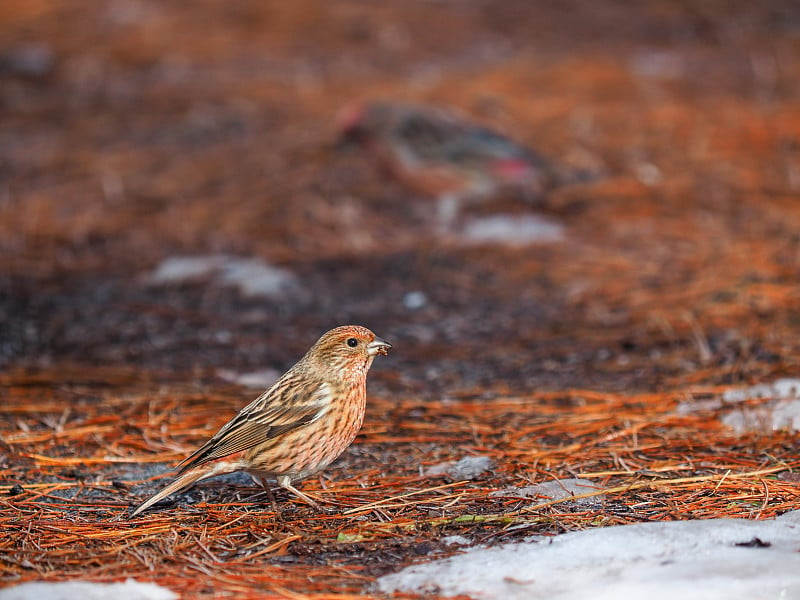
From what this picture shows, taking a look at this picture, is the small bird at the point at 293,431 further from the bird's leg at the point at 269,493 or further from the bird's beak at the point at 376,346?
the bird's beak at the point at 376,346

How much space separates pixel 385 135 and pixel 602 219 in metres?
2.28

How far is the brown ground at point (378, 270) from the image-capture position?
3.83 m

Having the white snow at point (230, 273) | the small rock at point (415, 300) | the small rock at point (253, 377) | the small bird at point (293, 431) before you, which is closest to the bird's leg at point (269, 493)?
the small bird at point (293, 431)

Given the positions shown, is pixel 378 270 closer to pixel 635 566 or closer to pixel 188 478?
pixel 188 478

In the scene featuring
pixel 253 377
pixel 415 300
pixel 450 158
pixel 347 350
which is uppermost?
pixel 450 158

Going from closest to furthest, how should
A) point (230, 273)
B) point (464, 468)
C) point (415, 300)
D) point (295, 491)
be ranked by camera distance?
1. point (295, 491)
2. point (464, 468)
3. point (415, 300)
4. point (230, 273)

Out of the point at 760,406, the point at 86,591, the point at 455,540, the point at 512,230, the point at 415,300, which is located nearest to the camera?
the point at 86,591

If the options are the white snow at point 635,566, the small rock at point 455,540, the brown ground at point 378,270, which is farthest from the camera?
the brown ground at point 378,270

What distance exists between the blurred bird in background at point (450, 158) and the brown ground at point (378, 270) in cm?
25

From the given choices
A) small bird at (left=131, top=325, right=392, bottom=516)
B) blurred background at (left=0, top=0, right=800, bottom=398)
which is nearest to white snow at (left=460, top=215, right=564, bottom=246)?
blurred background at (left=0, top=0, right=800, bottom=398)

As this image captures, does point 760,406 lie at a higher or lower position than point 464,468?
higher

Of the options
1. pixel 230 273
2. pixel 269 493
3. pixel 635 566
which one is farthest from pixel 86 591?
pixel 230 273

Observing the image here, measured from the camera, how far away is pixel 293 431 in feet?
13.4

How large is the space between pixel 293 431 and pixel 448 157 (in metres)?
5.63
